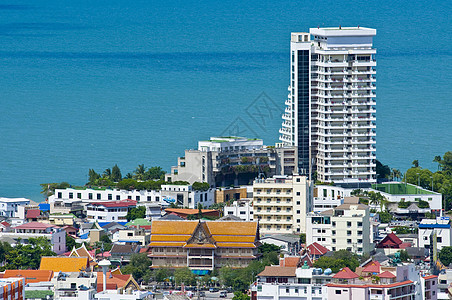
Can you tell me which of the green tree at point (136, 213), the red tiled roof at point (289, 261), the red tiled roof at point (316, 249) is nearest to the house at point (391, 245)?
the red tiled roof at point (316, 249)

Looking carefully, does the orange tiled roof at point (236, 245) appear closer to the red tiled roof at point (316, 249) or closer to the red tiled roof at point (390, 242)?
the red tiled roof at point (316, 249)

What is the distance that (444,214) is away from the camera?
94000mm

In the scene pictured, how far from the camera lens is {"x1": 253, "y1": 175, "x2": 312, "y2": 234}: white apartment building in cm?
8662

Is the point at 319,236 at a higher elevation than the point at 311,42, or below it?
below

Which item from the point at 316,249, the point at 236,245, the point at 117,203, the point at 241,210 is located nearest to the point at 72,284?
the point at 236,245

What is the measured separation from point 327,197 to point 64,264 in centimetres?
2621

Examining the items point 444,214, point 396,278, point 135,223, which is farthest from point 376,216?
point 396,278

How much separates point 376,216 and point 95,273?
24.8 metres

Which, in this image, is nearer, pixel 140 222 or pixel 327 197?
pixel 140 222

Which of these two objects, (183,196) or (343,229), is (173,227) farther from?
(183,196)

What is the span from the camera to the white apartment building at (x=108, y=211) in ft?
304

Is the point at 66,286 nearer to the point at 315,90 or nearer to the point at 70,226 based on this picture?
the point at 70,226

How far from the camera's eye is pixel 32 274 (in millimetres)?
70688

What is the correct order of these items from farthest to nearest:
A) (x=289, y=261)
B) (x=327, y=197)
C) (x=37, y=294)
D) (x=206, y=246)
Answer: (x=327, y=197)
(x=206, y=246)
(x=289, y=261)
(x=37, y=294)
